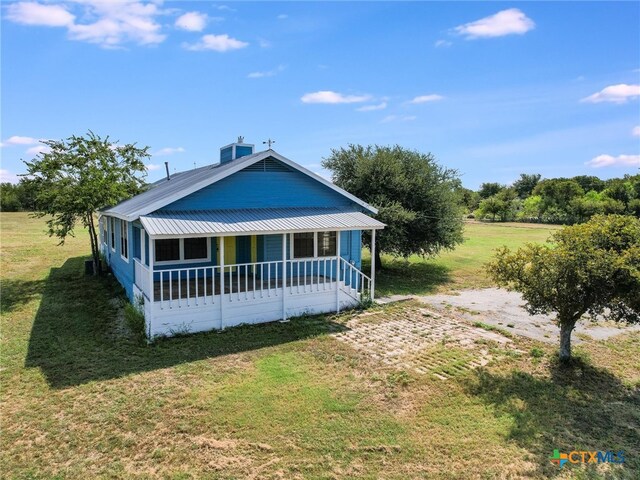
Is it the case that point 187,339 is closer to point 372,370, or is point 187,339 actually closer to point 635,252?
point 372,370

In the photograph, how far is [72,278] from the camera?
695 inches

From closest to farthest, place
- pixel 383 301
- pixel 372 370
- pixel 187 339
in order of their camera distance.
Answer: pixel 372 370 < pixel 187 339 < pixel 383 301

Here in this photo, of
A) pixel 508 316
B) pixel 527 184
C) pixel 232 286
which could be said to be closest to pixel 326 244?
pixel 232 286

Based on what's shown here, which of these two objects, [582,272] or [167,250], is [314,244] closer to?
[167,250]

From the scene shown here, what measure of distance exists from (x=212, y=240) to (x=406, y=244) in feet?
30.5

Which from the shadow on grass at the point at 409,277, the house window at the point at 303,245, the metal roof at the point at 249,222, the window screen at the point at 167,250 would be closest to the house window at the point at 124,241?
the window screen at the point at 167,250

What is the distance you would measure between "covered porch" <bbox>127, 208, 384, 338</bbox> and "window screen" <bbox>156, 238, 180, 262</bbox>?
3 centimetres

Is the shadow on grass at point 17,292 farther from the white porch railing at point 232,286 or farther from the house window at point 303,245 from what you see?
the house window at point 303,245

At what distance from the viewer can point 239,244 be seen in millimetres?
13844

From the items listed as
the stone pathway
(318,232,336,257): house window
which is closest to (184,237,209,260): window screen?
(318,232,336,257): house window

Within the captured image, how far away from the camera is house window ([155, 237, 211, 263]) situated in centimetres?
1285

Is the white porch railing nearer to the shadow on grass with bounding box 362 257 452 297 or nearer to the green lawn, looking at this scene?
the shadow on grass with bounding box 362 257 452 297

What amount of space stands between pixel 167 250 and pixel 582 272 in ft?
34.6

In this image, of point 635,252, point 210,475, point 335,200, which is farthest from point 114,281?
point 635,252
